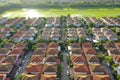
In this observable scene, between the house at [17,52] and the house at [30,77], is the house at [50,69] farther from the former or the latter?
the house at [17,52]

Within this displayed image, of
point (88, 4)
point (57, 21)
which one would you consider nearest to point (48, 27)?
point (57, 21)

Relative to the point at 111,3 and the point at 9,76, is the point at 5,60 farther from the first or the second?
the point at 111,3

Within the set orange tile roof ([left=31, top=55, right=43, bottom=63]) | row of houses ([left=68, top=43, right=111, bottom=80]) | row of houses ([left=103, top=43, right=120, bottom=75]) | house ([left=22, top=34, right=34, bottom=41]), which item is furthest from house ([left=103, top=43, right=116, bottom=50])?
house ([left=22, top=34, right=34, bottom=41])

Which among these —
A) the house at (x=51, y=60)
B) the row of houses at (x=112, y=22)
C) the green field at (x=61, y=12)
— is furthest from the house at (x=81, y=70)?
the green field at (x=61, y=12)

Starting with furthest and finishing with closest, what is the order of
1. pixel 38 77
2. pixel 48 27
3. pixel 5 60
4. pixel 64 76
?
1. pixel 48 27
2. pixel 5 60
3. pixel 64 76
4. pixel 38 77

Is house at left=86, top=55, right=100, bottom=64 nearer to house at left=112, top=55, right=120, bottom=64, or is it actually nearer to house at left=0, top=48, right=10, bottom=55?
house at left=112, top=55, right=120, bottom=64

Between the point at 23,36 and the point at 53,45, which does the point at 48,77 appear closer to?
the point at 53,45

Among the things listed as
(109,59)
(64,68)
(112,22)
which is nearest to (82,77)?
(64,68)
